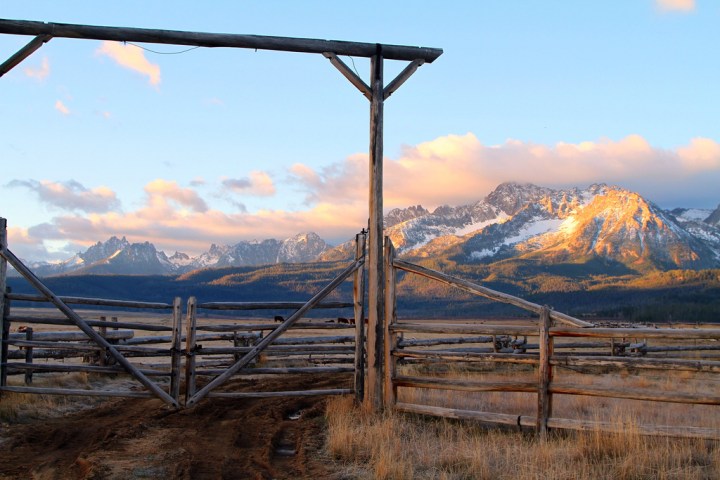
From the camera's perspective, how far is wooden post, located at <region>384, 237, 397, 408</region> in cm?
1015

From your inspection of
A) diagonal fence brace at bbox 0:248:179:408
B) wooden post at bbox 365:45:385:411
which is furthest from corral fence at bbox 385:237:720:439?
diagonal fence brace at bbox 0:248:179:408

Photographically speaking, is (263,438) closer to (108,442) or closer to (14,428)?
(108,442)

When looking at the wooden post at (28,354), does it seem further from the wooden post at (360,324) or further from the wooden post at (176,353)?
the wooden post at (360,324)

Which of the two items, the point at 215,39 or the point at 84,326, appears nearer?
the point at 84,326

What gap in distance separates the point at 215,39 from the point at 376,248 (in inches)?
143

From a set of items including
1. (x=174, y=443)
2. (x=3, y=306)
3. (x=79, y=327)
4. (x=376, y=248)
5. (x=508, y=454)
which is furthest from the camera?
(x=376, y=248)

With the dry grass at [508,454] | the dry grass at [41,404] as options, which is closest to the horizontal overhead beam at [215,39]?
the dry grass at [41,404]

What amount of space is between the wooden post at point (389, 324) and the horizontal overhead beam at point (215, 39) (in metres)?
2.70

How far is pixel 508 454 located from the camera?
7.21 meters

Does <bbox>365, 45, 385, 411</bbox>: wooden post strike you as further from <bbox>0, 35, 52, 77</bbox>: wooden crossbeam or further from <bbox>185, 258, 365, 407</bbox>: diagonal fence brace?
<bbox>0, 35, 52, 77</bbox>: wooden crossbeam

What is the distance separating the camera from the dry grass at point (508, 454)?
6648 millimetres

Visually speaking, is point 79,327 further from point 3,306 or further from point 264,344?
point 264,344

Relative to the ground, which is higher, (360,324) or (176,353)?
(360,324)

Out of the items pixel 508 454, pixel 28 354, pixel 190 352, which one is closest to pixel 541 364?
pixel 508 454
